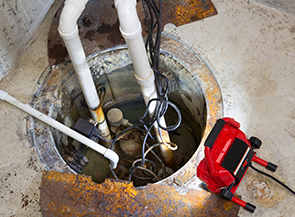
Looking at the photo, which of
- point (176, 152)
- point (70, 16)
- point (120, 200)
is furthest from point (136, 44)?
point (176, 152)

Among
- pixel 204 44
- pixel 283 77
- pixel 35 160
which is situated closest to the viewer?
pixel 35 160

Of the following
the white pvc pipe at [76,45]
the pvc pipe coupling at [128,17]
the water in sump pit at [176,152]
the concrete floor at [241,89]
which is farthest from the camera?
the water in sump pit at [176,152]

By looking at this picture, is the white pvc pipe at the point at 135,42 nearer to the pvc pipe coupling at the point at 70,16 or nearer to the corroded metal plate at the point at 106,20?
the pvc pipe coupling at the point at 70,16

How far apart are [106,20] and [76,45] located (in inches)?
23.7

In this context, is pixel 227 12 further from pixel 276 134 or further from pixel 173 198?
pixel 173 198

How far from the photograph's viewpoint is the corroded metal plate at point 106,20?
2.01 m

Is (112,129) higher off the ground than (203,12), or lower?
lower

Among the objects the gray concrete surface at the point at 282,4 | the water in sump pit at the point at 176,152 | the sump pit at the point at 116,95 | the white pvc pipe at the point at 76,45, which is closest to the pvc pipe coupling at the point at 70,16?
the white pvc pipe at the point at 76,45

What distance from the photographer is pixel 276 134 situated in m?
1.61

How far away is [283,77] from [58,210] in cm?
158

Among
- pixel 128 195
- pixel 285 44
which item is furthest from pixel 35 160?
pixel 285 44

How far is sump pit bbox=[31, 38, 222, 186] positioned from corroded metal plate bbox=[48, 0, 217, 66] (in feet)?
0.32

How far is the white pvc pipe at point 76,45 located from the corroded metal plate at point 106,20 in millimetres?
319

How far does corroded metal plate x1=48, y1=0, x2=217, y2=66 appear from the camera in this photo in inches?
79.0
